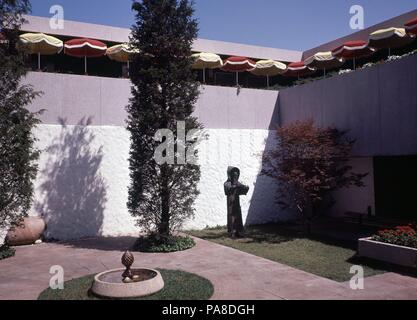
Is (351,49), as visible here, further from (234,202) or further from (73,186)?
(73,186)

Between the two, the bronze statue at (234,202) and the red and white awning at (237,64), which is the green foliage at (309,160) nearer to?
the bronze statue at (234,202)

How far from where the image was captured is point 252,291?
7.81 metres

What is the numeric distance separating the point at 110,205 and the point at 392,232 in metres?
9.40

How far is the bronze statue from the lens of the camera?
44.4ft

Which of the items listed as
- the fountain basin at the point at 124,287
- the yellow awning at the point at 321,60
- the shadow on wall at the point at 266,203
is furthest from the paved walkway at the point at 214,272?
the yellow awning at the point at 321,60

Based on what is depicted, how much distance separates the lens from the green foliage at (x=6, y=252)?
11057 mm

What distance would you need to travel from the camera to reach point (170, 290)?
7770 millimetres

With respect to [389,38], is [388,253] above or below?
below

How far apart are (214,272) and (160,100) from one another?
18.2ft

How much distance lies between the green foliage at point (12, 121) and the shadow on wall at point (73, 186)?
6.77ft

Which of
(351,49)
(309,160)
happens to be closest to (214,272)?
(309,160)

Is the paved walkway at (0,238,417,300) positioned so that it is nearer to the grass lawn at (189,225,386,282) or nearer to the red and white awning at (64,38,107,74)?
the grass lawn at (189,225,386,282)
